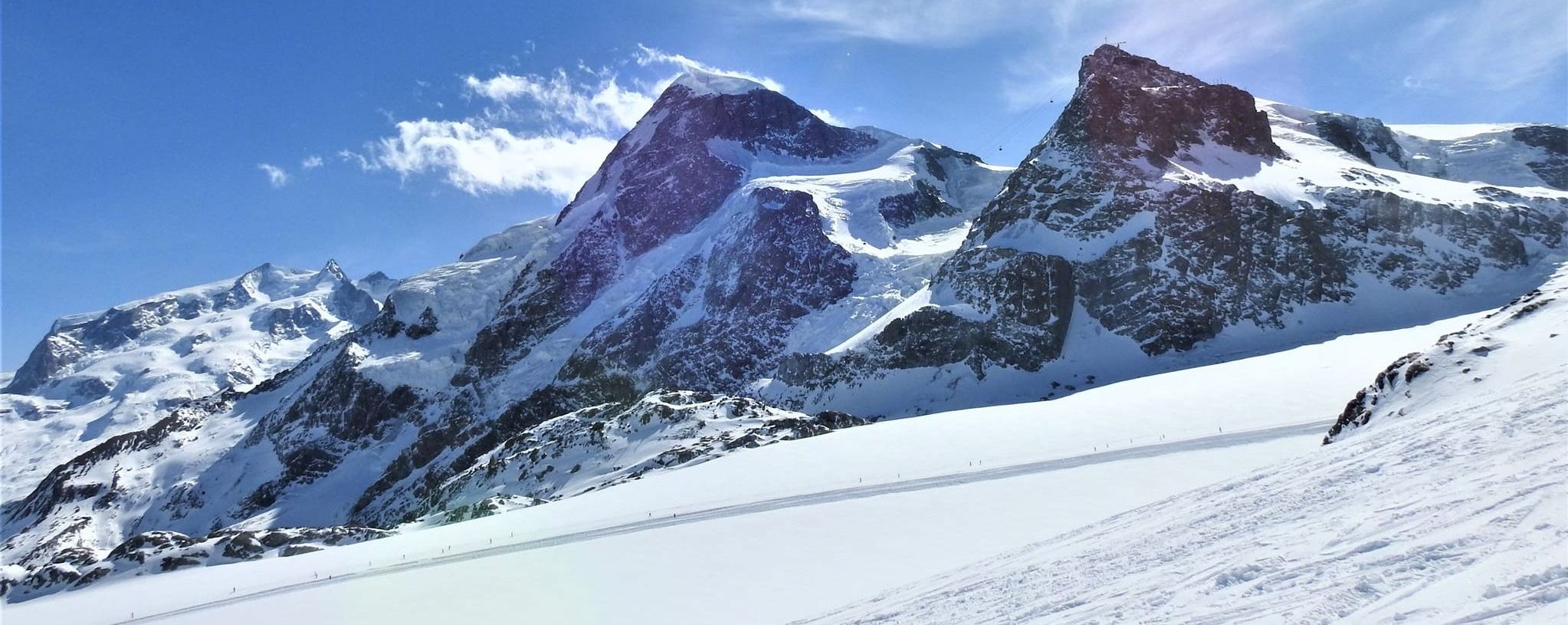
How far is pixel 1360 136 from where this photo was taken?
152 meters

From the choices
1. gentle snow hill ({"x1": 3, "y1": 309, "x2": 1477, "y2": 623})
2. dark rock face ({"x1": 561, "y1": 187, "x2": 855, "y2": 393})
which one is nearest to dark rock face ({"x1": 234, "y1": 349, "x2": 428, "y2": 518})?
dark rock face ({"x1": 561, "y1": 187, "x2": 855, "y2": 393})

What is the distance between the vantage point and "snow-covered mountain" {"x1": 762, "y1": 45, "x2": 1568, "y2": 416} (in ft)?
324

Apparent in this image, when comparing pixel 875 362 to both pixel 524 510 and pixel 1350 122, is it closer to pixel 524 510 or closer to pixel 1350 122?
pixel 524 510

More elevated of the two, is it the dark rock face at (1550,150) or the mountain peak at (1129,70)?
the mountain peak at (1129,70)

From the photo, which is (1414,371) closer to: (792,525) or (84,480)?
(792,525)

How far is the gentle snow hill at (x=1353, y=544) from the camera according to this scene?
29.6 feet

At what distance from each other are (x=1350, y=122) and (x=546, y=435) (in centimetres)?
15054

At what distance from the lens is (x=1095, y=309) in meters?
106

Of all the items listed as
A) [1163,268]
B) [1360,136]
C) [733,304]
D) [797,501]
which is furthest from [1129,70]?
[797,501]

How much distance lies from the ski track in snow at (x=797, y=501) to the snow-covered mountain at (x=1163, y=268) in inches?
2224

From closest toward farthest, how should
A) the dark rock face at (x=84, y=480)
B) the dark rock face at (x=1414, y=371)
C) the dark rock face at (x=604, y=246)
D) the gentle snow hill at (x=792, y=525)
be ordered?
1. the dark rock face at (x=1414, y=371)
2. the gentle snow hill at (x=792, y=525)
3. the dark rock face at (x=84, y=480)
4. the dark rock face at (x=604, y=246)

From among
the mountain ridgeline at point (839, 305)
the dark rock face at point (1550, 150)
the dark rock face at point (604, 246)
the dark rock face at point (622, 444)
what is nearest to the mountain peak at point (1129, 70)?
the mountain ridgeline at point (839, 305)

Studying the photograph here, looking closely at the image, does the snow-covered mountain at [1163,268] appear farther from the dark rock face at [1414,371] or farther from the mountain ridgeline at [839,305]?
the dark rock face at [1414,371]

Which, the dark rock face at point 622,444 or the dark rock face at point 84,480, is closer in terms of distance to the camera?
the dark rock face at point 622,444
